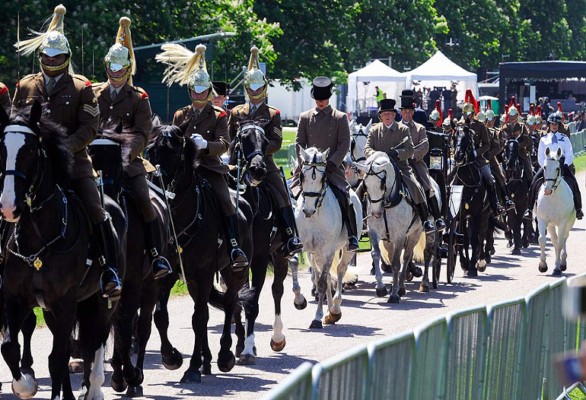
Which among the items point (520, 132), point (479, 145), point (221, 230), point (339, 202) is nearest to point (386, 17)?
point (520, 132)

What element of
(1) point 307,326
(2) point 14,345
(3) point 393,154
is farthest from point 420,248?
(2) point 14,345

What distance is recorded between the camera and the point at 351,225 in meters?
18.3

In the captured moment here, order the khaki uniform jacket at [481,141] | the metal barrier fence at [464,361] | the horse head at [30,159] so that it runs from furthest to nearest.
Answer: the khaki uniform jacket at [481,141] < the horse head at [30,159] < the metal barrier fence at [464,361]

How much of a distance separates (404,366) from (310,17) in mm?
48190

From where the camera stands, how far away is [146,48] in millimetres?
32188

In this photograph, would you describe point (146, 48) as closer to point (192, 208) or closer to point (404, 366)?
point (192, 208)

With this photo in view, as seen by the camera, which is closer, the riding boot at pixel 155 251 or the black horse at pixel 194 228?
the riding boot at pixel 155 251

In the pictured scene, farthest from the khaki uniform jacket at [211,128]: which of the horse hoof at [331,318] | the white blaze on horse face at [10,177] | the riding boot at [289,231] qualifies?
the horse hoof at [331,318]

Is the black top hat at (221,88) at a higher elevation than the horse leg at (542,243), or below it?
higher

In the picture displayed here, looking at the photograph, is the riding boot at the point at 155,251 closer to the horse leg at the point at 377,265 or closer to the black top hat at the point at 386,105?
the horse leg at the point at 377,265

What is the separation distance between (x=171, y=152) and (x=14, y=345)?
119 inches

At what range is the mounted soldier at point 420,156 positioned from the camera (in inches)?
871

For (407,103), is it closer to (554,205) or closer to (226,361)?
(554,205)

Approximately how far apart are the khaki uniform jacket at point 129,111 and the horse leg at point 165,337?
157 cm
